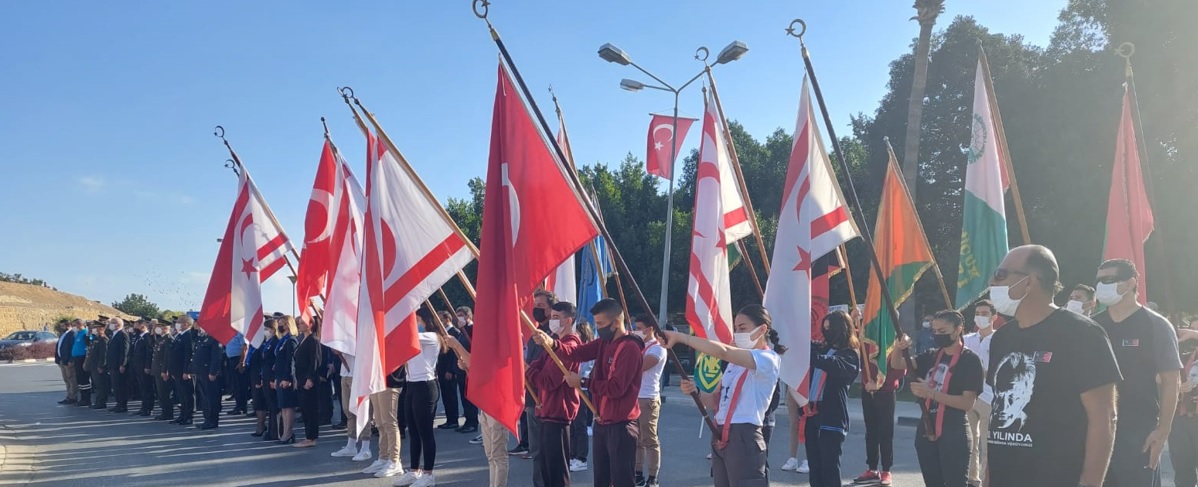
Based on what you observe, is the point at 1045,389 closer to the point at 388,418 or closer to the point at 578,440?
the point at 578,440

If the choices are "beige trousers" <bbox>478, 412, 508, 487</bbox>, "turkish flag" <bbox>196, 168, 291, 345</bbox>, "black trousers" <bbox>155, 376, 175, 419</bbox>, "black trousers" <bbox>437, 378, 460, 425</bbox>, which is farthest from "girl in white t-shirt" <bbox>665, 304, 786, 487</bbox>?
"black trousers" <bbox>155, 376, 175, 419</bbox>

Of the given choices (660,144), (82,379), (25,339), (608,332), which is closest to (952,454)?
(608,332)

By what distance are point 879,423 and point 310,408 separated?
7801mm

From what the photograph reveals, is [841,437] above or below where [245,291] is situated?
below

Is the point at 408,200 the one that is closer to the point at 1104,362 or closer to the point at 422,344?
the point at 422,344

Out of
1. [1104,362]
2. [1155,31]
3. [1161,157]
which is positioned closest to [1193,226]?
[1161,157]

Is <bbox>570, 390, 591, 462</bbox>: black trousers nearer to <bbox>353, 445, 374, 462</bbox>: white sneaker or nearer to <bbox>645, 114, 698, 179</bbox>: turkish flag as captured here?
<bbox>353, 445, 374, 462</bbox>: white sneaker

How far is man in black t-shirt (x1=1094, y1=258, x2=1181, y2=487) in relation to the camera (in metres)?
5.54

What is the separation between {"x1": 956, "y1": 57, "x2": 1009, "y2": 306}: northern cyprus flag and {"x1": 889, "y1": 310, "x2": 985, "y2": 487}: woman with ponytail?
1.66 metres

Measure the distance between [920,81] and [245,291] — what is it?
13.0 metres

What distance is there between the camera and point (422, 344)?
30.9 ft

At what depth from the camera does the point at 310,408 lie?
12.6 metres

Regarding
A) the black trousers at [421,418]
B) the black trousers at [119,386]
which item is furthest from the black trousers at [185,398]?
the black trousers at [421,418]

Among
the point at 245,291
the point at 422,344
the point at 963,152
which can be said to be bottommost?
the point at 422,344
